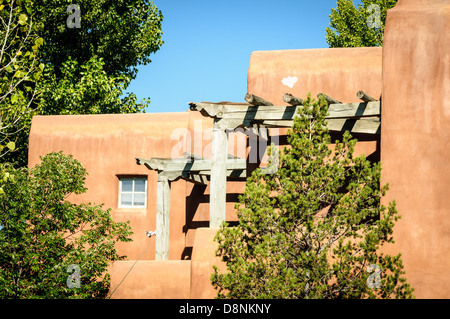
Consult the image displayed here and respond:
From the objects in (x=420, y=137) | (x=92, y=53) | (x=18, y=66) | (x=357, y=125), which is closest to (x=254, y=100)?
(x=357, y=125)

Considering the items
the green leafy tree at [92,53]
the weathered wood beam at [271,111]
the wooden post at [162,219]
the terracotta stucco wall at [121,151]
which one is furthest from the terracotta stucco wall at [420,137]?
the green leafy tree at [92,53]

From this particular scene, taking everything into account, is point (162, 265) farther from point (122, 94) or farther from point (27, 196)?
point (122, 94)

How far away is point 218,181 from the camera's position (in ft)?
34.8

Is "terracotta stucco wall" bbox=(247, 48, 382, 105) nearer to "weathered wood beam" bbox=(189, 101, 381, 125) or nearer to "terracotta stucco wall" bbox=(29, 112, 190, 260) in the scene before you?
"weathered wood beam" bbox=(189, 101, 381, 125)

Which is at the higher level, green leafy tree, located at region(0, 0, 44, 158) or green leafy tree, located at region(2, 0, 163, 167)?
green leafy tree, located at region(2, 0, 163, 167)

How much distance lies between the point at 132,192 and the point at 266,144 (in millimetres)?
4706

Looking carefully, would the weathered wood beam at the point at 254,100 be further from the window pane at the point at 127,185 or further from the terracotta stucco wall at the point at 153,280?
the window pane at the point at 127,185

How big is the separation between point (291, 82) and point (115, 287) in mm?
5336

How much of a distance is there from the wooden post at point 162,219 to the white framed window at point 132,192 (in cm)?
196

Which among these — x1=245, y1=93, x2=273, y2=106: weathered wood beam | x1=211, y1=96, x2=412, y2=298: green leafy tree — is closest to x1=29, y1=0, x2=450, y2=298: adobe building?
x1=245, y1=93, x2=273, y2=106: weathered wood beam

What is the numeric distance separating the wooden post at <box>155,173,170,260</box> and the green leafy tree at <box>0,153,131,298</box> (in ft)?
5.94

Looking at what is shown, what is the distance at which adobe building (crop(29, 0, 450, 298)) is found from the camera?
9266mm

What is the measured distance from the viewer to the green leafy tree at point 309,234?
26.6ft

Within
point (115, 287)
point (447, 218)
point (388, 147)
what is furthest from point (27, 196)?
point (447, 218)
